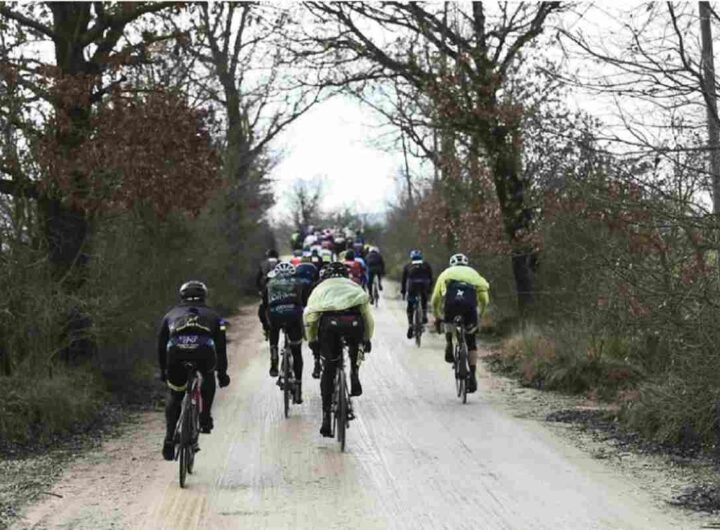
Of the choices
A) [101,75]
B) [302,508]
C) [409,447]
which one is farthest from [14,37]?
[302,508]

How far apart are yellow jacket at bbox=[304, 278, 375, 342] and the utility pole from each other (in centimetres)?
381

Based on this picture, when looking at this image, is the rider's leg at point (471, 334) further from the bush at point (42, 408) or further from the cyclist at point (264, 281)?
the bush at point (42, 408)

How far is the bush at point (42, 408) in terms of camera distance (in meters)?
12.6

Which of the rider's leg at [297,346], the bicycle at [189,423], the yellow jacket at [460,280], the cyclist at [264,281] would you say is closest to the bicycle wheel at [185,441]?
the bicycle at [189,423]

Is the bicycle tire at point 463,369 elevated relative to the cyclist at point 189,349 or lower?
lower

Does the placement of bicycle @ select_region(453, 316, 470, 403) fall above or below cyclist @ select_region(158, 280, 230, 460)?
below

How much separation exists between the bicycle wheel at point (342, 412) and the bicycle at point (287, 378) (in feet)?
8.54

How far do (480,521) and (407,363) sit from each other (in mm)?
11884

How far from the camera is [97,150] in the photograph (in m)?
15.3

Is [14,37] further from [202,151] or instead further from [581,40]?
[581,40]

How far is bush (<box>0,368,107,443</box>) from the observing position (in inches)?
496

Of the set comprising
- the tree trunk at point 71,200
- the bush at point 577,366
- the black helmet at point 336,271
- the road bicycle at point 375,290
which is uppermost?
the tree trunk at point 71,200

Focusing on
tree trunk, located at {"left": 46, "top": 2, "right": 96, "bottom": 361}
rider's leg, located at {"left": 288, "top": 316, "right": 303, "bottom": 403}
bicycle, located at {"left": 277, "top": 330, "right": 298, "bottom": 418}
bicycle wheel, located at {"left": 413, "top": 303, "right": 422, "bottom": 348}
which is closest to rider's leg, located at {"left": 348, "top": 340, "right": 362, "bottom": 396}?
bicycle, located at {"left": 277, "top": 330, "right": 298, "bottom": 418}

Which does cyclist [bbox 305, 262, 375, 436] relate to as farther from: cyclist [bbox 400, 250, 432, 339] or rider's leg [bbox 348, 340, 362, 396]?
cyclist [bbox 400, 250, 432, 339]
